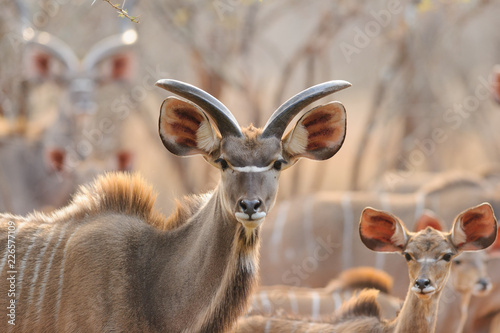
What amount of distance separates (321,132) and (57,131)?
4.61m

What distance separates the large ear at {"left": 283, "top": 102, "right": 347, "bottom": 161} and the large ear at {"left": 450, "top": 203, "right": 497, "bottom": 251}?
71 cm

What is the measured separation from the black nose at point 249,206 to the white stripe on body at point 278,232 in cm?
370

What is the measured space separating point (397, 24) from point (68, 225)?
19.5 feet

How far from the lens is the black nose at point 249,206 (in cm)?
282

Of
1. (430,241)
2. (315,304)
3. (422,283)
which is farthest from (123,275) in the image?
(315,304)

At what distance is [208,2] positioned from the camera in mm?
8234

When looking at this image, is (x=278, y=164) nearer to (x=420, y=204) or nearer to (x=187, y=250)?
(x=187, y=250)

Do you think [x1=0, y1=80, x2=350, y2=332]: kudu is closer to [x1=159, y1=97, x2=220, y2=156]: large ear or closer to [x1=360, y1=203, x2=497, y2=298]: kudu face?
[x1=159, y1=97, x2=220, y2=156]: large ear

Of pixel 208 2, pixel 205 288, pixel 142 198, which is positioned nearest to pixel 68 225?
pixel 142 198

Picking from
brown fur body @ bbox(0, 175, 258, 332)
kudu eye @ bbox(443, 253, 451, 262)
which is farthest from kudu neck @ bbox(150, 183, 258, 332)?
kudu eye @ bbox(443, 253, 451, 262)

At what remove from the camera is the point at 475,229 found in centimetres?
352

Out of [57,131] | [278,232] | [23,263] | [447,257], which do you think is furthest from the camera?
[57,131]

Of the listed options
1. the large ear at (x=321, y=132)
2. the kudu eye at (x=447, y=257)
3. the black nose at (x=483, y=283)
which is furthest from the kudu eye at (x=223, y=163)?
the black nose at (x=483, y=283)

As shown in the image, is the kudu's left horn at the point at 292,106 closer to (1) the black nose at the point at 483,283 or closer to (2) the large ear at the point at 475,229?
(2) the large ear at the point at 475,229
